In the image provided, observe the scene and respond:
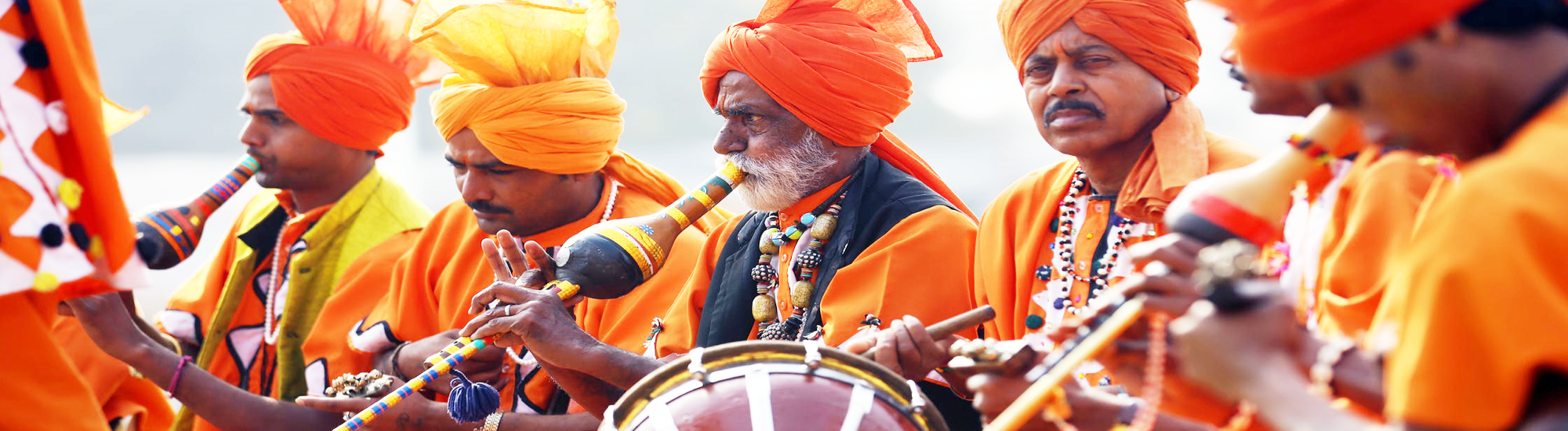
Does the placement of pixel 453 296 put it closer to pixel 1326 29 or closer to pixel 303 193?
pixel 303 193

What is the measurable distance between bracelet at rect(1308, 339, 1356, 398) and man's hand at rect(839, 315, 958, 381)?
1.20m

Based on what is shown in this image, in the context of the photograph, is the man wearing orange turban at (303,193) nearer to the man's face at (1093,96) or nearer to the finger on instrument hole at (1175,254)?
the man's face at (1093,96)

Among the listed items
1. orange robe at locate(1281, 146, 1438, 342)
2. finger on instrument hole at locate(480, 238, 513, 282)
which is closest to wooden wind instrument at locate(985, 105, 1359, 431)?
orange robe at locate(1281, 146, 1438, 342)

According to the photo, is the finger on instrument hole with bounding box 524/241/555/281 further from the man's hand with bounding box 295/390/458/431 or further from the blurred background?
the blurred background

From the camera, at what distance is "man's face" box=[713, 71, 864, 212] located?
4.49 metres

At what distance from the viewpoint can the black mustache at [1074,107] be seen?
372cm

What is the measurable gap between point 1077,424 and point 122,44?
20.3 metres

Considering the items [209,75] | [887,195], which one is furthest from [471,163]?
[209,75]

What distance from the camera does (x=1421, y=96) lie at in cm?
170

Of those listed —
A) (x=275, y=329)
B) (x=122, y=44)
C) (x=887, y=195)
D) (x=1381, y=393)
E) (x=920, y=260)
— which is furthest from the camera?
(x=122, y=44)

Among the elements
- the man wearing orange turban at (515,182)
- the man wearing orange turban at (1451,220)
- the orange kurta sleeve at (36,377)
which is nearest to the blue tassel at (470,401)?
the man wearing orange turban at (515,182)

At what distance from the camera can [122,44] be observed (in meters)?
20.0

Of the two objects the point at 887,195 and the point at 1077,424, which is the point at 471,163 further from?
the point at 1077,424

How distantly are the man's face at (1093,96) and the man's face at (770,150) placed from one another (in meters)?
0.94
